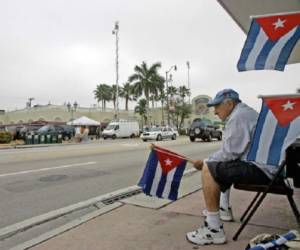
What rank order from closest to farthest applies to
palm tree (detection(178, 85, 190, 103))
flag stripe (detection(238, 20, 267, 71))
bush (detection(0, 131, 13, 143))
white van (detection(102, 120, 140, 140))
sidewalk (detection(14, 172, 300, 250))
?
flag stripe (detection(238, 20, 267, 71))
sidewalk (detection(14, 172, 300, 250))
bush (detection(0, 131, 13, 143))
white van (detection(102, 120, 140, 140))
palm tree (detection(178, 85, 190, 103))

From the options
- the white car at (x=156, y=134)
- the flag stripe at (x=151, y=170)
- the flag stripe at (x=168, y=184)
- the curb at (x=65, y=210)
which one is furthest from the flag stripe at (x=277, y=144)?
the white car at (x=156, y=134)

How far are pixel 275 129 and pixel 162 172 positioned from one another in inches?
61.3

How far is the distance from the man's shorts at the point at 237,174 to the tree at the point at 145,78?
5276cm

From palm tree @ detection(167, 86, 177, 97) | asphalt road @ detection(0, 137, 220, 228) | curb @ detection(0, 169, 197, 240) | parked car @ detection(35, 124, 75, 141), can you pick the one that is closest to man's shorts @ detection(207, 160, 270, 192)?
curb @ detection(0, 169, 197, 240)

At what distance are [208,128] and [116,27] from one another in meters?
22.2

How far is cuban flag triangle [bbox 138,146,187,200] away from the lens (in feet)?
14.3

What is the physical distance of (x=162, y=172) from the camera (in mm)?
4363

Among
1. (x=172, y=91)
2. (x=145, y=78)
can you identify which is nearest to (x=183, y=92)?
(x=172, y=91)

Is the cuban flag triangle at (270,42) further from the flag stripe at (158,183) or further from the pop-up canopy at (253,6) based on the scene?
the pop-up canopy at (253,6)

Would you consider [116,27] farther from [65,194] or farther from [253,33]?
[253,33]

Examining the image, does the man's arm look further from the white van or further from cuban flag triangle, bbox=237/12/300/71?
the white van

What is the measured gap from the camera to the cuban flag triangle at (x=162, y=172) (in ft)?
14.3

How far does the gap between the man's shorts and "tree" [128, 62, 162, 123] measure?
5276 cm

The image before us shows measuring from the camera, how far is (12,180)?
339 inches
